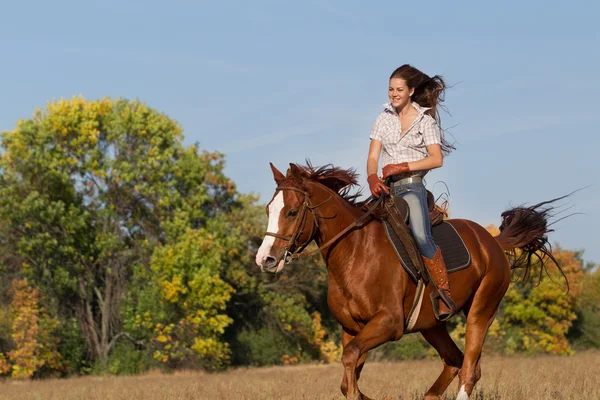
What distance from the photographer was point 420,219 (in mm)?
8219

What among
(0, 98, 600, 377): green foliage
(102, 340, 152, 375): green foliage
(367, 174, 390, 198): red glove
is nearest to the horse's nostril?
(367, 174, 390, 198): red glove

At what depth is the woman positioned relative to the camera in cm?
826

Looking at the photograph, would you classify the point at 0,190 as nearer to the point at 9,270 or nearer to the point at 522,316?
the point at 9,270

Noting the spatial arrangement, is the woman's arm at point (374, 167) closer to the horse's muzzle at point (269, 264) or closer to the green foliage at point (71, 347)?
the horse's muzzle at point (269, 264)

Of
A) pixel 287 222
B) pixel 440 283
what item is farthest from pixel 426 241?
pixel 287 222

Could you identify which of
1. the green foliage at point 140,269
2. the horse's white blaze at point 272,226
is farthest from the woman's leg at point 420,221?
the green foliage at point 140,269

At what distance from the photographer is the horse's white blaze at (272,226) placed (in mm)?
7400

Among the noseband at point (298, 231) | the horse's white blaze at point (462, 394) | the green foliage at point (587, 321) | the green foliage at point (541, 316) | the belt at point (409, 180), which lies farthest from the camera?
the green foliage at point (587, 321)

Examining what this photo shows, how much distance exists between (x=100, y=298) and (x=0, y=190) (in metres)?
6.56

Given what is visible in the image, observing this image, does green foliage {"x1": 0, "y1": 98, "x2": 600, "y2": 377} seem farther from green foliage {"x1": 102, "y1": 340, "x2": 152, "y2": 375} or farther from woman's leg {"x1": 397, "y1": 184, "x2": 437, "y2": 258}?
woman's leg {"x1": 397, "y1": 184, "x2": 437, "y2": 258}

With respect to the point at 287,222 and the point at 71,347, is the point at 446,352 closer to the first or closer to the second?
the point at 287,222

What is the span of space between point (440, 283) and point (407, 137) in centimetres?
153

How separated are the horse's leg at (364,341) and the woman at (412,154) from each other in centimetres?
85

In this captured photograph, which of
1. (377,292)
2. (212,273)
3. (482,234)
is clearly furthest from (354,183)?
(212,273)
